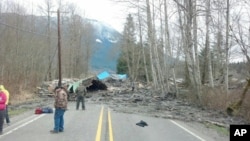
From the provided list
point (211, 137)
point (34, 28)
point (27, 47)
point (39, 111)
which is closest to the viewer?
point (211, 137)

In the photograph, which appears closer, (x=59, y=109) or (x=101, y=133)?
(x=101, y=133)

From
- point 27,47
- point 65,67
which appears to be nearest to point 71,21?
point 65,67

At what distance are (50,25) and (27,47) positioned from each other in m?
8.10

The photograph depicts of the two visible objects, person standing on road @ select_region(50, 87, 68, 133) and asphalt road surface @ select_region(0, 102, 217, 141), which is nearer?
asphalt road surface @ select_region(0, 102, 217, 141)

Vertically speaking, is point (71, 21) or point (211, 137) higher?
point (71, 21)

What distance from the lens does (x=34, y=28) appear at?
2741 inches

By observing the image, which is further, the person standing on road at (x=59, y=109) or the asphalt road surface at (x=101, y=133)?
the person standing on road at (x=59, y=109)

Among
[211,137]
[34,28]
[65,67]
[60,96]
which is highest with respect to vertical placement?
[34,28]

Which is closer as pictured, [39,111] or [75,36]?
[39,111]

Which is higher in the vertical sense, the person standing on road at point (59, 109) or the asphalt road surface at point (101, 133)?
the person standing on road at point (59, 109)

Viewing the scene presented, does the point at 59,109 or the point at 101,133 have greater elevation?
the point at 59,109

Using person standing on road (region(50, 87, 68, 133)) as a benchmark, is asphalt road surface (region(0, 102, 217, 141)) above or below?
below

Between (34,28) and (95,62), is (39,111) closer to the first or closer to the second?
(34,28)

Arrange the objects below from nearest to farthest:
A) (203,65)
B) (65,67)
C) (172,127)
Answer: (172,127) < (203,65) < (65,67)
